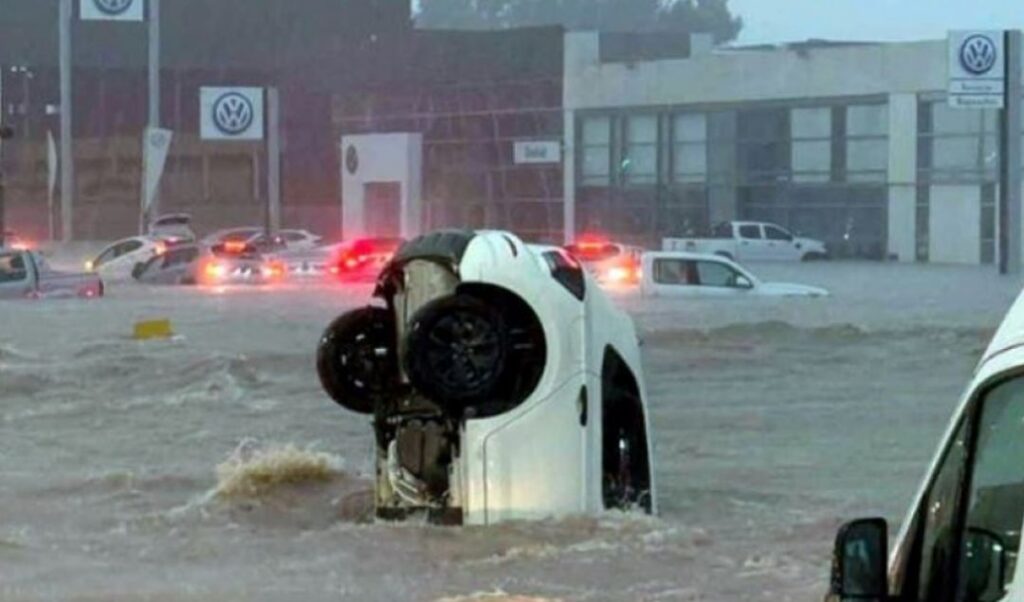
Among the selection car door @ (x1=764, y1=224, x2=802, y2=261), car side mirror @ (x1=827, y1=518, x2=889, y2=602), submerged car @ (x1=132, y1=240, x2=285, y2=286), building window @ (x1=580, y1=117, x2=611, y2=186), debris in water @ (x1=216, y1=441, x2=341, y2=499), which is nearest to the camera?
car side mirror @ (x1=827, y1=518, x2=889, y2=602)

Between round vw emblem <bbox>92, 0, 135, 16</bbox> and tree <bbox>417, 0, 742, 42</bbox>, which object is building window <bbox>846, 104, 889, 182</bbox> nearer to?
round vw emblem <bbox>92, 0, 135, 16</bbox>

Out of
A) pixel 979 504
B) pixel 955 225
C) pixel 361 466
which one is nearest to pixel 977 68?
pixel 955 225

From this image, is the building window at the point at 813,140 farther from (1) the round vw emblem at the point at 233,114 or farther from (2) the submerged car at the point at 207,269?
(2) the submerged car at the point at 207,269

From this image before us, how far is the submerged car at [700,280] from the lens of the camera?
39469 mm

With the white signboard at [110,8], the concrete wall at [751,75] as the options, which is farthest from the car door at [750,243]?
the white signboard at [110,8]

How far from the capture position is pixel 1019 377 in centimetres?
435

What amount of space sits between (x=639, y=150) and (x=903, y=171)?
31.8 ft

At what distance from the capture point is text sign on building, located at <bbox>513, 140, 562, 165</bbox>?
6875 centimetres

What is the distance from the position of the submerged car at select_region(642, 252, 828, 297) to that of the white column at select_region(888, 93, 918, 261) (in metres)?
18.7

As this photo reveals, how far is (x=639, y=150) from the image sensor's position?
67000 mm

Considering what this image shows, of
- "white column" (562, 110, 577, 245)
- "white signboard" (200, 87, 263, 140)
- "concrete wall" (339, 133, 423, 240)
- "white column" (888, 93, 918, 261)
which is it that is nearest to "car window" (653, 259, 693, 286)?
"white column" (888, 93, 918, 261)

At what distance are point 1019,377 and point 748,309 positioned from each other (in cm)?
3190

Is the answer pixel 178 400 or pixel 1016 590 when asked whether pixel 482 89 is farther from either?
pixel 1016 590

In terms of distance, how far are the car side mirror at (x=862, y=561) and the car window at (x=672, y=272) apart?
1388 inches
